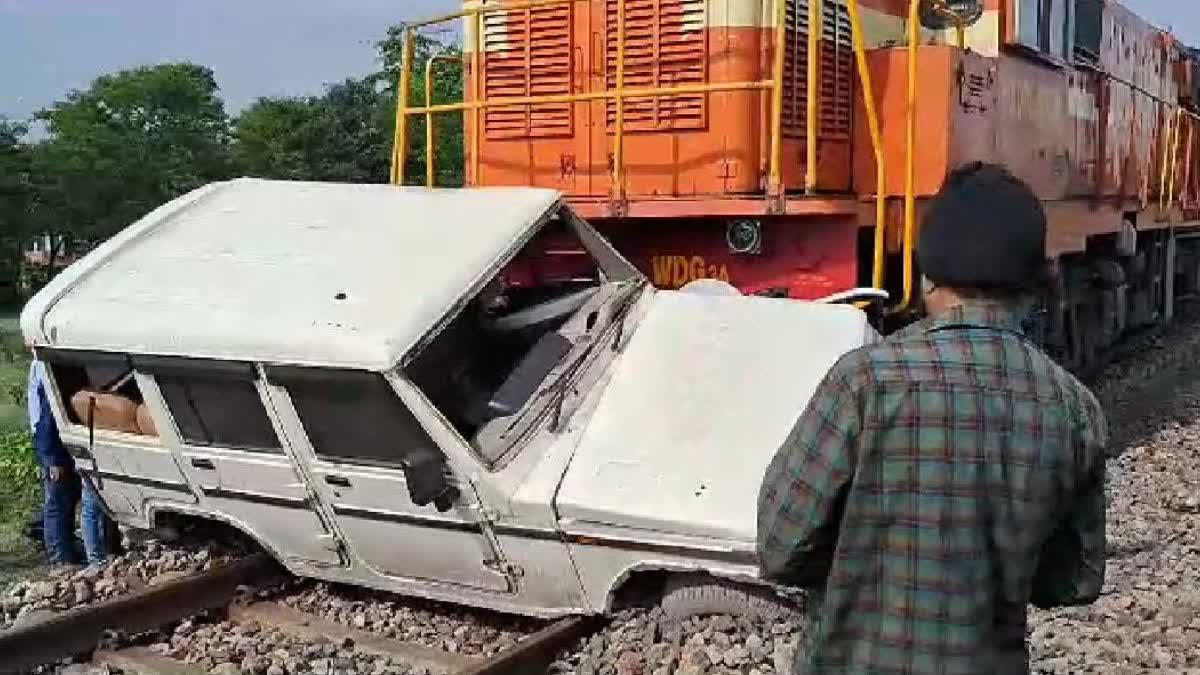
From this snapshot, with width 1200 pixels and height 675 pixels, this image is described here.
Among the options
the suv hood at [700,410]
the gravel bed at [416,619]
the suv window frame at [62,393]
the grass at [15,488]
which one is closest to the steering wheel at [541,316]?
the suv hood at [700,410]

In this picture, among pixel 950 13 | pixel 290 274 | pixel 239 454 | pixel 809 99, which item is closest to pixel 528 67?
pixel 809 99

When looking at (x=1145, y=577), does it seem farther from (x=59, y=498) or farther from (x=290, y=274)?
(x=59, y=498)

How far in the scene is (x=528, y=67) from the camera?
8.05 m

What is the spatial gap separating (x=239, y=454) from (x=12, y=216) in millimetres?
31561

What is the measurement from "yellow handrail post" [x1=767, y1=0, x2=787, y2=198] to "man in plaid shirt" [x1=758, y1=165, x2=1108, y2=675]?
4443 mm

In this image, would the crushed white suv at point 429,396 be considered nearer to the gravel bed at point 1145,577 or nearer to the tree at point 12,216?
the gravel bed at point 1145,577

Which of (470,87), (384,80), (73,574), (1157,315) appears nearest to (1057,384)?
(73,574)

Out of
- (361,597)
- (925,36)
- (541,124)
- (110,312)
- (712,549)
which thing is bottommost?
(361,597)

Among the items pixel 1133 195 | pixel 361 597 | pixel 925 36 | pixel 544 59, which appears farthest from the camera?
pixel 1133 195

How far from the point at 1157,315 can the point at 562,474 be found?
1227cm

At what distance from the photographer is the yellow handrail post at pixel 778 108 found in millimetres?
6770

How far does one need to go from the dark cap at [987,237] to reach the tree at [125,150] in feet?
102

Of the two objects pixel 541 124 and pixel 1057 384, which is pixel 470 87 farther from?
pixel 1057 384

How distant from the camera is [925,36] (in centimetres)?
880
